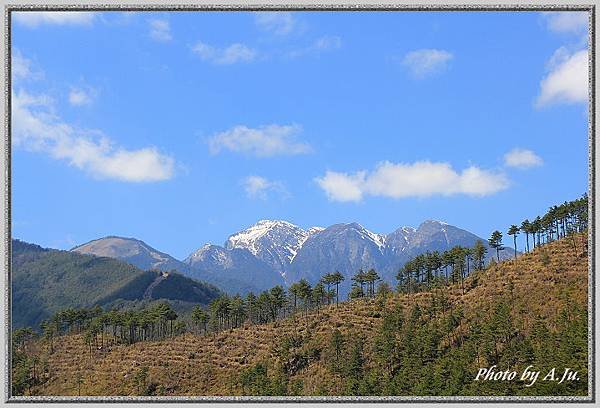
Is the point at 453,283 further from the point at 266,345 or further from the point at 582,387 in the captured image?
the point at 582,387

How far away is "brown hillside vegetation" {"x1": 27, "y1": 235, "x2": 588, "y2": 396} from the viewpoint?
2473 centimetres

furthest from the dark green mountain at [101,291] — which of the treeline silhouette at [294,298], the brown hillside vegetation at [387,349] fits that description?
the brown hillside vegetation at [387,349]

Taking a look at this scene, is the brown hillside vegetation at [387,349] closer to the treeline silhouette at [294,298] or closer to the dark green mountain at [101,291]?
the treeline silhouette at [294,298]

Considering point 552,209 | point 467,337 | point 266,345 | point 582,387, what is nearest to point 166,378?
point 266,345

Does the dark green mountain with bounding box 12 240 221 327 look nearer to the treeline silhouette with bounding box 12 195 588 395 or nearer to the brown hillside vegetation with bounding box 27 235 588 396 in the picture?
the treeline silhouette with bounding box 12 195 588 395

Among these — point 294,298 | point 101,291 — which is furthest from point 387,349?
point 101,291

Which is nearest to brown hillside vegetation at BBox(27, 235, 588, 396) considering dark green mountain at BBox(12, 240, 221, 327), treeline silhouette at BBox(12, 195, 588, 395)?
treeline silhouette at BBox(12, 195, 588, 395)

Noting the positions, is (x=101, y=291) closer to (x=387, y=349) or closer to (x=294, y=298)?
(x=294, y=298)

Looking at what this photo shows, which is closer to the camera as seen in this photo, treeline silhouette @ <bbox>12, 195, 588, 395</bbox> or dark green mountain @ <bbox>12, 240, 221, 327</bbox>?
treeline silhouette @ <bbox>12, 195, 588, 395</bbox>

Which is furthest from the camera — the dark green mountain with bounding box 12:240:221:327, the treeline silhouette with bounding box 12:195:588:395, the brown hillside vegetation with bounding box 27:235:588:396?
the dark green mountain with bounding box 12:240:221:327

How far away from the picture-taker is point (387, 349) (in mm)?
30188

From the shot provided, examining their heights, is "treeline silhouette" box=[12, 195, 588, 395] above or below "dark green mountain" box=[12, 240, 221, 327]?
below

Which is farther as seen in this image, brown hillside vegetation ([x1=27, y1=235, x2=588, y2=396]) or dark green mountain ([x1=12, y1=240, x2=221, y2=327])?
dark green mountain ([x1=12, y1=240, x2=221, y2=327])

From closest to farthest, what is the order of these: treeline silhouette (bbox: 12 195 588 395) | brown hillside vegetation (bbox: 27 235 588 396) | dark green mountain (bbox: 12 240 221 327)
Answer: brown hillside vegetation (bbox: 27 235 588 396) → treeline silhouette (bbox: 12 195 588 395) → dark green mountain (bbox: 12 240 221 327)
